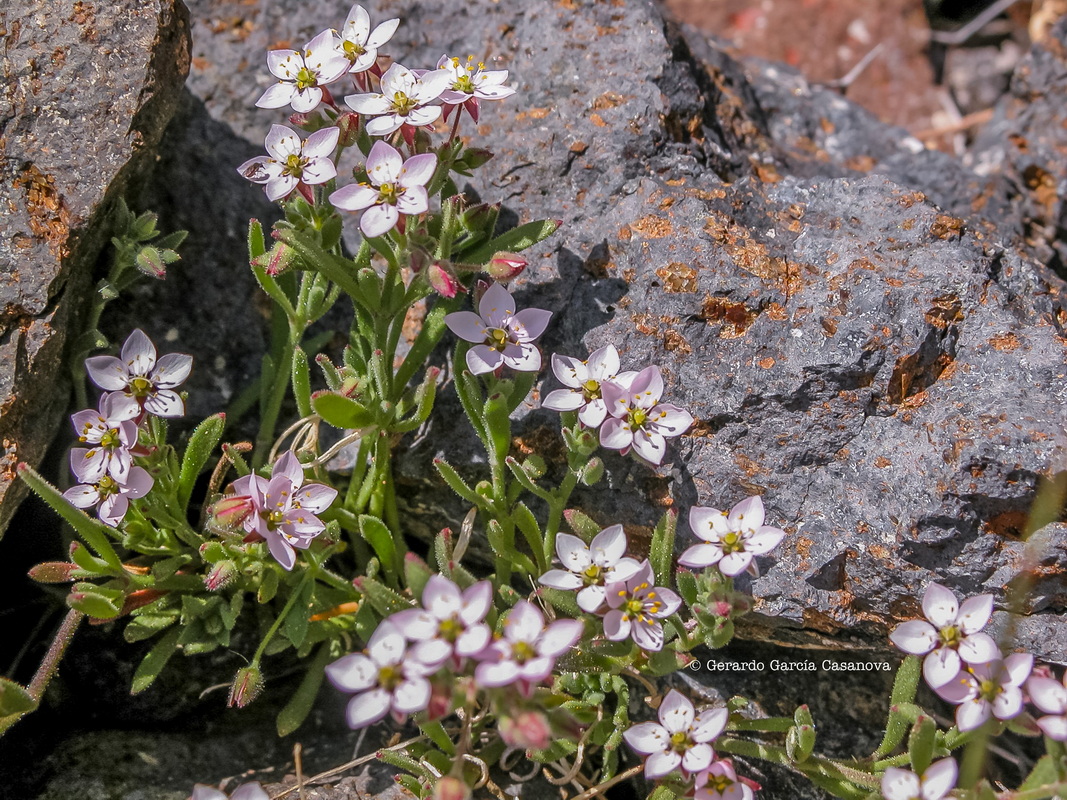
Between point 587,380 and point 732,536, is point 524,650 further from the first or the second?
point 587,380

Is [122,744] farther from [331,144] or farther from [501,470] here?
[331,144]

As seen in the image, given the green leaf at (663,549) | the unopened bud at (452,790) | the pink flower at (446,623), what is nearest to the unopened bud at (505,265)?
the green leaf at (663,549)

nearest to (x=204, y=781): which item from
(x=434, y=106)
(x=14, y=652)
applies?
(x=14, y=652)

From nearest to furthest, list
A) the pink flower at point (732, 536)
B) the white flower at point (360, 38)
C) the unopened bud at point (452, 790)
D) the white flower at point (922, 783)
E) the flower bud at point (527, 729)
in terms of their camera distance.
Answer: the flower bud at point (527, 729) < the unopened bud at point (452, 790) < the white flower at point (922, 783) < the pink flower at point (732, 536) < the white flower at point (360, 38)

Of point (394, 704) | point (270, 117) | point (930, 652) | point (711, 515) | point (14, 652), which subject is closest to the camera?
point (394, 704)

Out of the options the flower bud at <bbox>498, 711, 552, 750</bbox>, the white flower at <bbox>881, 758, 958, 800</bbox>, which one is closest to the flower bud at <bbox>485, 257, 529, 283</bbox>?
the flower bud at <bbox>498, 711, 552, 750</bbox>

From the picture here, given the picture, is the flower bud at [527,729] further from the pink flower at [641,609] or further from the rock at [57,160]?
the rock at [57,160]

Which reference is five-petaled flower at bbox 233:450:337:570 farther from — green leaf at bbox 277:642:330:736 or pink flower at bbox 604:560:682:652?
pink flower at bbox 604:560:682:652
